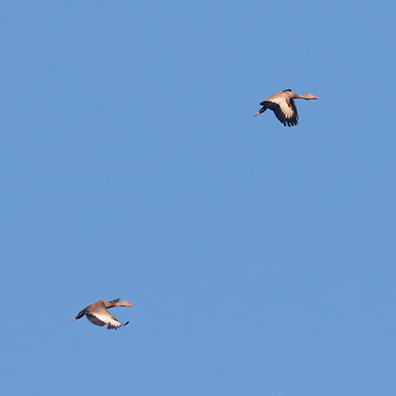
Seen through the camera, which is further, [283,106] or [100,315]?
[283,106]

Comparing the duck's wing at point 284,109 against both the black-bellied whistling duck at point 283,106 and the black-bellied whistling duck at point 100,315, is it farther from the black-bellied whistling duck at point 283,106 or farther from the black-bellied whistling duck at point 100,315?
the black-bellied whistling duck at point 100,315

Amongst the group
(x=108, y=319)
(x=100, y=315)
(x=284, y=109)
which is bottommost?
(x=108, y=319)

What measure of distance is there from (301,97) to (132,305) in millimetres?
17943

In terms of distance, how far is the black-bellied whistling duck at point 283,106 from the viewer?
203 ft

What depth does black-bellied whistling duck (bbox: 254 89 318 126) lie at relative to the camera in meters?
62.0

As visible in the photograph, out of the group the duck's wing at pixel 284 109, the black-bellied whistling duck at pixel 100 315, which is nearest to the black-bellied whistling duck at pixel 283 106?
the duck's wing at pixel 284 109

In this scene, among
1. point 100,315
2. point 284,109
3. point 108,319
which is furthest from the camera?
point 284,109

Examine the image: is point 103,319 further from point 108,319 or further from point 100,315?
point 100,315

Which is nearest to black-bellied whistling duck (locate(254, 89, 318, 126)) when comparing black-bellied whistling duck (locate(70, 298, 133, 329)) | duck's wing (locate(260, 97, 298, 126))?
duck's wing (locate(260, 97, 298, 126))

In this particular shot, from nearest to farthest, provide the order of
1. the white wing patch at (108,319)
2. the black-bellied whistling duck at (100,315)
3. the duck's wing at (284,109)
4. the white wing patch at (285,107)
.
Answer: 1. the white wing patch at (108,319)
2. the black-bellied whistling duck at (100,315)
3. the duck's wing at (284,109)
4. the white wing patch at (285,107)

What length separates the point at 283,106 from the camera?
6266 cm

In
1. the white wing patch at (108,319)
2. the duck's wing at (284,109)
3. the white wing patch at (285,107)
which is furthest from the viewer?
the white wing patch at (285,107)

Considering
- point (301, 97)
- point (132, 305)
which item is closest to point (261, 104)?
point (301, 97)

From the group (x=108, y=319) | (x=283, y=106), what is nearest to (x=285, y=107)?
(x=283, y=106)
